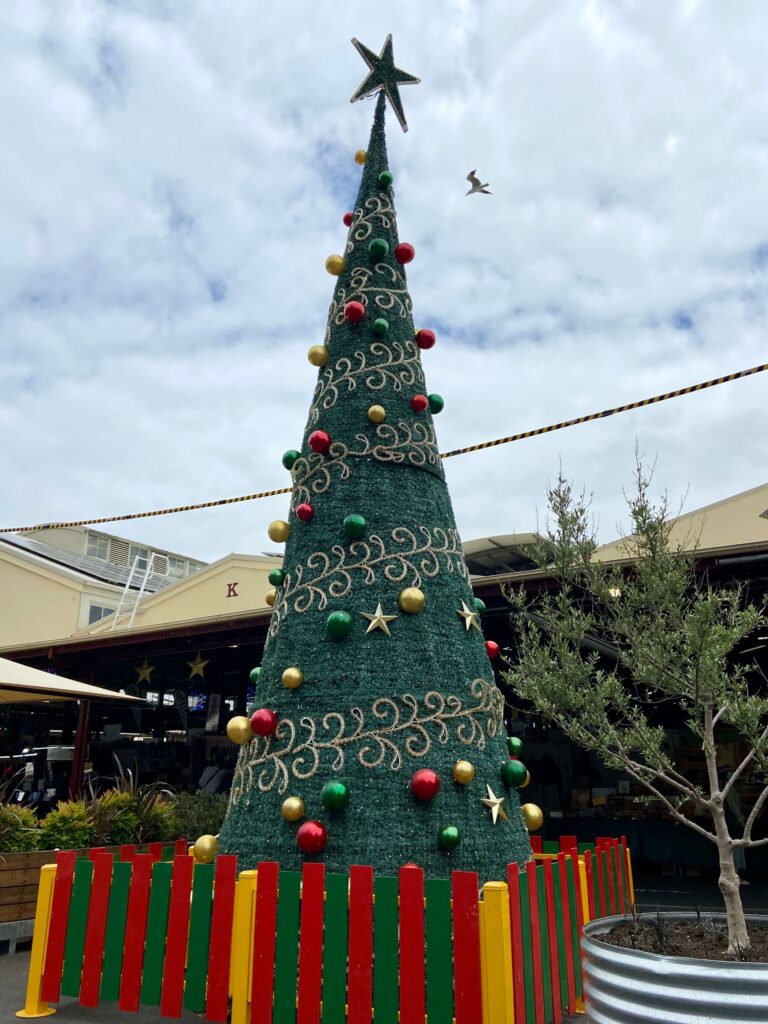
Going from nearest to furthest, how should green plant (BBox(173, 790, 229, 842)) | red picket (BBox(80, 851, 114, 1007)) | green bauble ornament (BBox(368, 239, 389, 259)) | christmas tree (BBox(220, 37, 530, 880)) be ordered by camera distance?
christmas tree (BBox(220, 37, 530, 880))
red picket (BBox(80, 851, 114, 1007))
green bauble ornament (BBox(368, 239, 389, 259))
green plant (BBox(173, 790, 229, 842))

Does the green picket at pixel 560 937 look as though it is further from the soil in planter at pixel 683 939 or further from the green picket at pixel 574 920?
the soil in planter at pixel 683 939

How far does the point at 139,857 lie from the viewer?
4.05 m

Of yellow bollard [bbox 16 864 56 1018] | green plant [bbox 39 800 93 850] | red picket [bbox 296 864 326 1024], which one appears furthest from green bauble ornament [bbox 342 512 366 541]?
green plant [bbox 39 800 93 850]

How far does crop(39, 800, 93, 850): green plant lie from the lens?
6.76 meters

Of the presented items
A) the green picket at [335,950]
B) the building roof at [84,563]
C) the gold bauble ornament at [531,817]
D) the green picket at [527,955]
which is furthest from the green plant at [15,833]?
the building roof at [84,563]

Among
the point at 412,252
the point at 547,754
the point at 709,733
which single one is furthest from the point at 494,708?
the point at 547,754

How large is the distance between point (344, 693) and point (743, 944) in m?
2.20

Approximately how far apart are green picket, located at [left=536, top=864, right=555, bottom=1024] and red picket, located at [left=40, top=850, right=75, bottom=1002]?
2.62m

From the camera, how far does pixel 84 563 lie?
86.2 ft

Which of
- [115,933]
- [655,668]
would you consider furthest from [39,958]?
[655,668]

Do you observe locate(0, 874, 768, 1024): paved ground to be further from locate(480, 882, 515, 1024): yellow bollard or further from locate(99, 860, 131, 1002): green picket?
locate(480, 882, 515, 1024): yellow bollard

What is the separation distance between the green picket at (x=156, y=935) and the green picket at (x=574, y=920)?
7.24 feet

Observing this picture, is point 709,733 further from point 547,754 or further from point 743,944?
point 547,754

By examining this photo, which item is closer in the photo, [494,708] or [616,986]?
[616,986]
